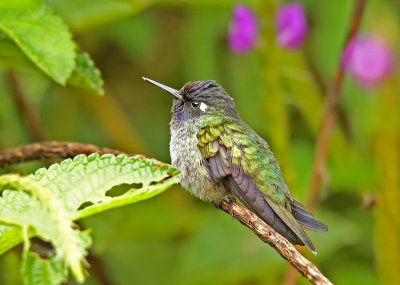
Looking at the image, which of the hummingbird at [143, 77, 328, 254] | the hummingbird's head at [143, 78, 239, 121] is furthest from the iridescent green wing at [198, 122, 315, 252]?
the hummingbird's head at [143, 78, 239, 121]

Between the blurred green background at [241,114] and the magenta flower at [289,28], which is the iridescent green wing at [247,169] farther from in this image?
the magenta flower at [289,28]

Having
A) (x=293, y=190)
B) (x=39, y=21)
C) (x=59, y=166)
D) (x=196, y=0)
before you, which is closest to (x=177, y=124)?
(x=293, y=190)

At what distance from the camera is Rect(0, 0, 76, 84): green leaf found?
181 centimetres

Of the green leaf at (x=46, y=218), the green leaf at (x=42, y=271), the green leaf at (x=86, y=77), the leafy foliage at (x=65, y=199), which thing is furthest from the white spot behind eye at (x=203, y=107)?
the green leaf at (x=42, y=271)

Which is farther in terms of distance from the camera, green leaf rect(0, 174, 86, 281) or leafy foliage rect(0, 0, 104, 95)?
leafy foliage rect(0, 0, 104, 95)

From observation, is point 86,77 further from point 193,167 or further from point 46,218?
point 46,218

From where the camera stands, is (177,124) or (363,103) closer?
(177,124)

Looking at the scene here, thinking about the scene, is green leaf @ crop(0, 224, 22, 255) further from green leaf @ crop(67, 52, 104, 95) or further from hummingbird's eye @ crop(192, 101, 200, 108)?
hummingbird's eye @ crop(192, 101, 200, 108)

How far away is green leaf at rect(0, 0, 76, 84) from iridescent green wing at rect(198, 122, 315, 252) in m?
0.62

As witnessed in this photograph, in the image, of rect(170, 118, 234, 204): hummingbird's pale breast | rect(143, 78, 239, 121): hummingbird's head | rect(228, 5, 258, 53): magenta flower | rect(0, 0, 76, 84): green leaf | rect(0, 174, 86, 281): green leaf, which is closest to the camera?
rect(0, 174, 86, 281): green leaf

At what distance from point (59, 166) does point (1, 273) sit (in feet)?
8.44

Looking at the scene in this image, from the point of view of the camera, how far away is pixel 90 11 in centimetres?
313

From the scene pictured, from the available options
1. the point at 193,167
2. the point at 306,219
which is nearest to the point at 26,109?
the point at 193,167

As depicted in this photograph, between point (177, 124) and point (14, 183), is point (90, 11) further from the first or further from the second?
point (14, 183)
